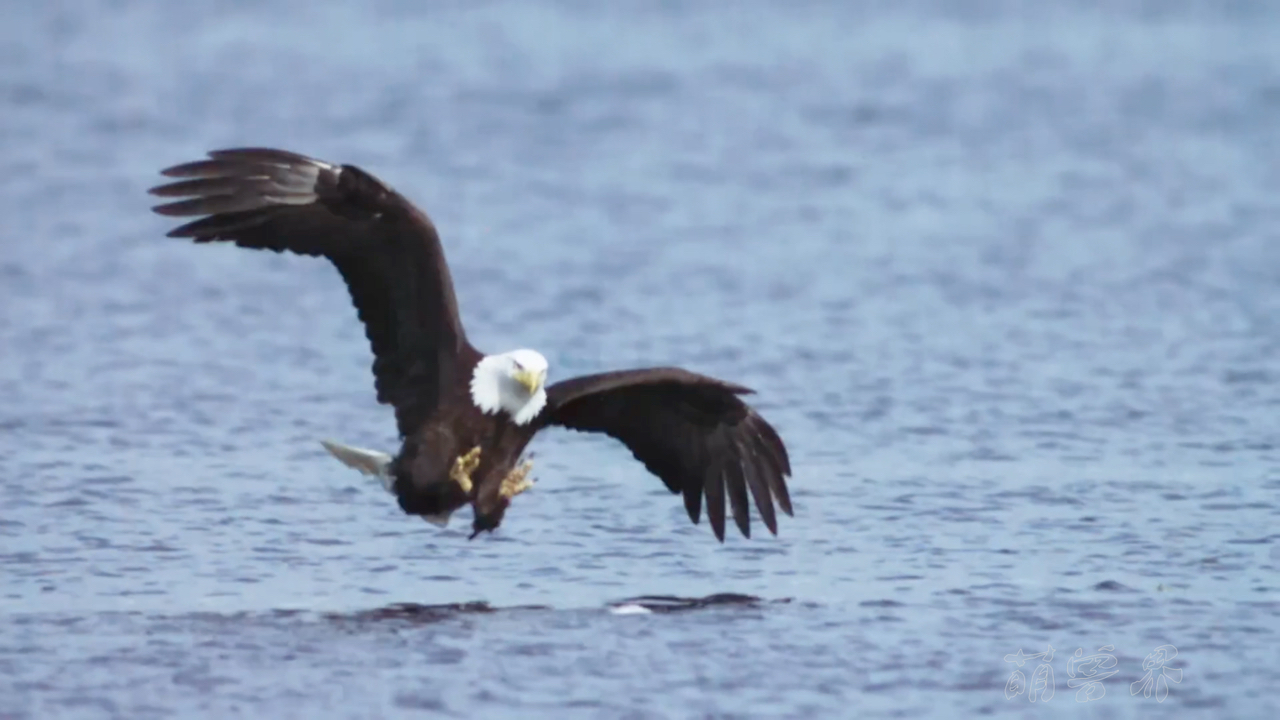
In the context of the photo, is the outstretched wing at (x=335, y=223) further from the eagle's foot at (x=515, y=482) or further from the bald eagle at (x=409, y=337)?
the eagle's foot at (x=515, y=482)

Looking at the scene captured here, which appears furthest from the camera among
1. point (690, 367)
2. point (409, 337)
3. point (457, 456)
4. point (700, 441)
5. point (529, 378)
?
point (690, 367)

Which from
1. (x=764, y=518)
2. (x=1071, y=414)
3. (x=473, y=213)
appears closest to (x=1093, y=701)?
(x=764, y=518)

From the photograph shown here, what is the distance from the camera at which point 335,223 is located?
8164 mm

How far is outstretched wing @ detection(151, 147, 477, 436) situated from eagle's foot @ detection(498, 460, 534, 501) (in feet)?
1.19

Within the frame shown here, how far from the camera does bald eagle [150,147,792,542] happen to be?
26.7ft

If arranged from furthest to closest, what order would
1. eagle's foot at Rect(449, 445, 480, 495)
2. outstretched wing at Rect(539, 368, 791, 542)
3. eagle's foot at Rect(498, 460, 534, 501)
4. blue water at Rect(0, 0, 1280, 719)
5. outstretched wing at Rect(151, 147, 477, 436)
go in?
outstretched wing at Rect(539, 368, 791, 542), eagle's foot at Rect(498, 460, 534, 501), eagle's foot at Rect(449, 445, 480, 495), outstretched wing at Rect(151, 147, 477, 436), blue water at Rect(0, 0, 1280, 719)

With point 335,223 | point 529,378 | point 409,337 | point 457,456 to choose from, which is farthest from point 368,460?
point 335,223

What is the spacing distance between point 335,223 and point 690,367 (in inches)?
165

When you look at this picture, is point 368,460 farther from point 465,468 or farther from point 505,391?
point 505,391

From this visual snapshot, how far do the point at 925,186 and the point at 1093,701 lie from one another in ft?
36.0

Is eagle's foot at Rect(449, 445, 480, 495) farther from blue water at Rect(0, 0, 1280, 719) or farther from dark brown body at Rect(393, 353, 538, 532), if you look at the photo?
blue water at Rect(0, 0, 1280, 719)

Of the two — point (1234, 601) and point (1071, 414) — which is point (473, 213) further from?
point (1234, 601)

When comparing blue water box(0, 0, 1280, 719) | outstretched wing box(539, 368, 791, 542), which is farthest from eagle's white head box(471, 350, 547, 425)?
blue water box(0, 0, 1280, 719)

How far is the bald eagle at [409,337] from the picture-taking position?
8125 millimetres
